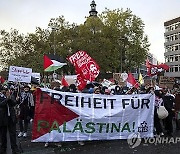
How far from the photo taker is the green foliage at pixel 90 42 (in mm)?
46094

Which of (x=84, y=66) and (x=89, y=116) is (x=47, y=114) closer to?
(x=89, y=116)

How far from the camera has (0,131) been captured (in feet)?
27.3

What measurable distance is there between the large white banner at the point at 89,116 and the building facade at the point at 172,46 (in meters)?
88.5

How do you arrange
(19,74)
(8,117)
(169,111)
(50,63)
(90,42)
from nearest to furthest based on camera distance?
(8,117) → (169,111) → (19,74) → (50,63) → (90,42)

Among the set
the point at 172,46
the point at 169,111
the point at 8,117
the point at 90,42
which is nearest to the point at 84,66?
the point at 169,111

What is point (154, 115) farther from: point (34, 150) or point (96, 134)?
point (34, 150)

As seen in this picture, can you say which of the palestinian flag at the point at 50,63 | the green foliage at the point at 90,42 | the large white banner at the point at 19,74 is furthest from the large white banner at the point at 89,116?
the green foliage at the point at 90,42

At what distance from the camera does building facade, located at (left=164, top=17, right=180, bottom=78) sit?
316 ft

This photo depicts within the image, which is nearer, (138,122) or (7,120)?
(7,120)

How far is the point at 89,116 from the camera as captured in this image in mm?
9164

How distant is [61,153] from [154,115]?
11.1ft

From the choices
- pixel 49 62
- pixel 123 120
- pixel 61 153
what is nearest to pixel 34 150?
pixel 61 153

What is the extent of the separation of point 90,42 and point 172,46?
55882 mm

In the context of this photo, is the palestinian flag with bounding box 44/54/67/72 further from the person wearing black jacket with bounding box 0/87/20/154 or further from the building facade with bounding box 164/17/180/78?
the building facade with bounding box 164/17/180/78
